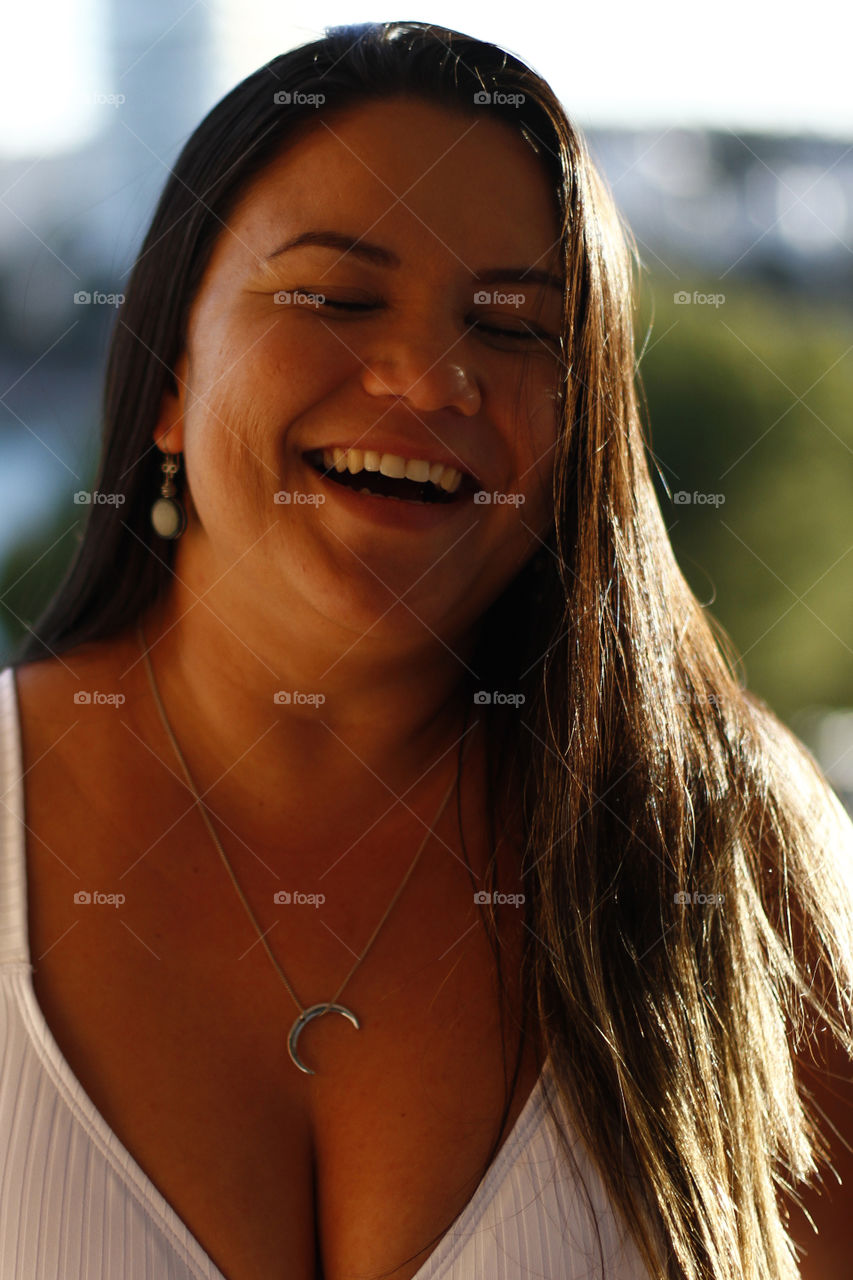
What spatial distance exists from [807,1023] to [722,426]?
8.04 ft

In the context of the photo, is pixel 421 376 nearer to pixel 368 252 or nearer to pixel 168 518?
pixel 368 252

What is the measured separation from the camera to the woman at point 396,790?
72 cm

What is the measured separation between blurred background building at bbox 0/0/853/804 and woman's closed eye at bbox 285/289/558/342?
144 mm

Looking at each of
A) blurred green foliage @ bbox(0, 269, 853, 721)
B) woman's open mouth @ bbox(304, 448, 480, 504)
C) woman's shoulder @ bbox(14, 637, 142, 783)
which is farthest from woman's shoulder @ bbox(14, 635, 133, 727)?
blurred green foliage @ bbox(0, 269, 853, 721)

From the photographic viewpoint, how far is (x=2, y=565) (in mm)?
2018

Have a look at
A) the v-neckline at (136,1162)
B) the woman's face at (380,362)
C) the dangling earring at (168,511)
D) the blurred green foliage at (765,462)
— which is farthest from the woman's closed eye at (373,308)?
the blurred green foliage at (765,462)

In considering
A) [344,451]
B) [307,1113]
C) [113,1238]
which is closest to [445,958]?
[307,1113]

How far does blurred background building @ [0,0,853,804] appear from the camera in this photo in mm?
1098

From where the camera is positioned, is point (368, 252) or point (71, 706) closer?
point (368, 252)

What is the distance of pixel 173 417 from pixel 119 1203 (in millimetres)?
588

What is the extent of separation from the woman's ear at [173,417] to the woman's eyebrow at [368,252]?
134 mm

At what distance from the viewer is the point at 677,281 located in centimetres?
206

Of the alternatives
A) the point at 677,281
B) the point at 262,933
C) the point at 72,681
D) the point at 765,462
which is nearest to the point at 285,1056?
the point at 262,933

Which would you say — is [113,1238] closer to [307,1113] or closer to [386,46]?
[307,1113]
